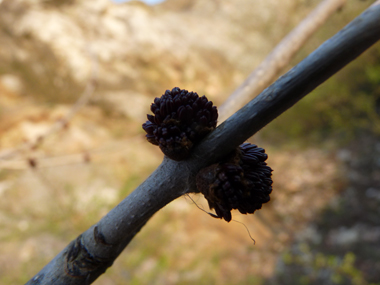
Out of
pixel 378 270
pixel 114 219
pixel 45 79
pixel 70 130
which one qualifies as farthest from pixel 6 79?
pixel 378 270

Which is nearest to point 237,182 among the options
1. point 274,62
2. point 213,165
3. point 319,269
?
point 213,165

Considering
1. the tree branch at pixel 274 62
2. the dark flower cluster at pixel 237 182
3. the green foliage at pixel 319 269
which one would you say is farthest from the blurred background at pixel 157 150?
the dark flower cluster at pixel 237 182

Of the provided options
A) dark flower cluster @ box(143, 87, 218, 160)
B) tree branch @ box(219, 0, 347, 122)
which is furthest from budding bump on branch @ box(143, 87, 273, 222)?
tree branch @ box(219, 0, 347, 122)

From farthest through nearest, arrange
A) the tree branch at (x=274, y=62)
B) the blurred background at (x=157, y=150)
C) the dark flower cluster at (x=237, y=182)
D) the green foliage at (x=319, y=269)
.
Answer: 1. the blurred background at (x=157, y=150)
2. the green foliage at (x=319, y=269)
3. the tree branch at (x=274, y=62)
4. the dark flower cluster at (x=237, y=182)

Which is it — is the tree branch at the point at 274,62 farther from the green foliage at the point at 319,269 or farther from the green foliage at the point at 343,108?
the green foliage at the point at 343,108

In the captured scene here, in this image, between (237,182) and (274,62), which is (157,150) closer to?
(274,62)

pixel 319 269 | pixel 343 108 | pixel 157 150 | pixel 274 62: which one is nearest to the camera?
pixel 274 62

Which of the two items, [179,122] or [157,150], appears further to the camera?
[157,150]
